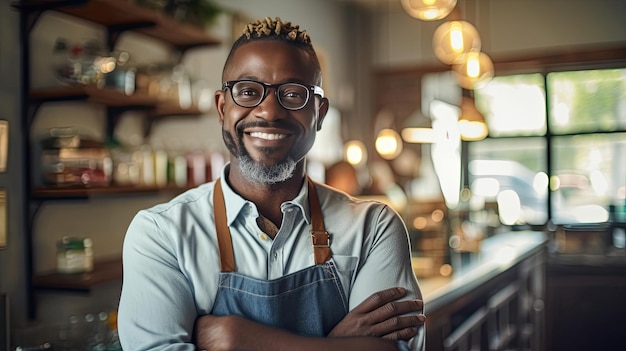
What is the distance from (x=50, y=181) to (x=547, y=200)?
461cm

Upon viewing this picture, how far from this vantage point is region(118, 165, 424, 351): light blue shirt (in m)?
1.31

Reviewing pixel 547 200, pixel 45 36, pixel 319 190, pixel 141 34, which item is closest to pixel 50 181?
pixel 45 36

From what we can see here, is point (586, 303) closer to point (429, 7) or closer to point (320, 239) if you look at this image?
point (429, 7)

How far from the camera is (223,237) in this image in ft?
4.51

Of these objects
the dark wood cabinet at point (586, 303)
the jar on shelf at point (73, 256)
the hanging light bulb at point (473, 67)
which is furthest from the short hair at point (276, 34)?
the dark wood cabinet at point (586, 303)

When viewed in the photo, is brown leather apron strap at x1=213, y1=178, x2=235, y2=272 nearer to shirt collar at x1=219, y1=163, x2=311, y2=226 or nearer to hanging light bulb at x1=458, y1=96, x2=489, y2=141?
shirt collar at x1=219, y1=163, x2=311, y2=226

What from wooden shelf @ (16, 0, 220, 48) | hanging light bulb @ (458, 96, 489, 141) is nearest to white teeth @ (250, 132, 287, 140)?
wooden shelf @ (16, 0, 220, 48)

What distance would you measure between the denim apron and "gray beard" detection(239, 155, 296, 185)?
90 millimetres

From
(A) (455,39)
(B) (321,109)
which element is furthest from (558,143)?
(B) (321,109)

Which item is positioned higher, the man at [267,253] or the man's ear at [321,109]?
the man's ear at [321,109]

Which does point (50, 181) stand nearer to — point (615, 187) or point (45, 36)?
point (45, 36)

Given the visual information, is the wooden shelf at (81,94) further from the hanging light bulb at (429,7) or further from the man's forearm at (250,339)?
the man's forearm at (250,339)

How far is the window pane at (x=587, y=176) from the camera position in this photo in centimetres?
591

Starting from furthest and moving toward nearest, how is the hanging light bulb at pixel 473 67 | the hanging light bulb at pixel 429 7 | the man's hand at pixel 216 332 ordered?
1. the hanging light bulb at pixel 473 67
2. the hanging light bulb at pixel 429 7
3. the man's hand at pixel 216 332
